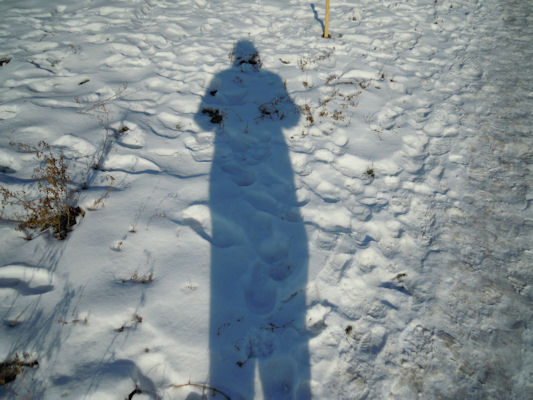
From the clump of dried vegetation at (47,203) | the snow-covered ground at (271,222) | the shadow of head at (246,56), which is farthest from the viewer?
the shadow of head at (246,56)

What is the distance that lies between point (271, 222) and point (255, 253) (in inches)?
14.8

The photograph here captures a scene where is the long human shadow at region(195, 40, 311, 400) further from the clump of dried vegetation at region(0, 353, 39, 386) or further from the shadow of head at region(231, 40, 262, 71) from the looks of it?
the clump of dried vegetation at region(0, 353, 39, 386)

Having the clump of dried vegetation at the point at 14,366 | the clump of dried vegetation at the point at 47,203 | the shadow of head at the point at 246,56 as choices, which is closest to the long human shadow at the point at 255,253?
the shadow of head at the point at 246,56

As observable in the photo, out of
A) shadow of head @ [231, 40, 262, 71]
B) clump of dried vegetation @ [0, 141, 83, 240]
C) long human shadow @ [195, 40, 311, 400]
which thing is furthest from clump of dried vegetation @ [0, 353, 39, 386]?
shadow of head @ [231, 40, 262, 71]

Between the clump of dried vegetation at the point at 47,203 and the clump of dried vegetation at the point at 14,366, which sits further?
the clump of dried vegetation at the point at 47,203

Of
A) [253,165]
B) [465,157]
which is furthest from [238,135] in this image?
[465,157]

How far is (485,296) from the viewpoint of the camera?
2.37m

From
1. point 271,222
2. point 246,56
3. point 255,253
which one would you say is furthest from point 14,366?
point 246,56

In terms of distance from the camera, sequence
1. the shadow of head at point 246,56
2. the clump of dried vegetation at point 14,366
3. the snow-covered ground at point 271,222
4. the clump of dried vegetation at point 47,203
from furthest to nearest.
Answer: the shadow of head at point 246,56 → the clump of dried vegetation at point 47,203 → the snow-covered ground at point 271,222 → the clump of dried vegetation at point 14,366

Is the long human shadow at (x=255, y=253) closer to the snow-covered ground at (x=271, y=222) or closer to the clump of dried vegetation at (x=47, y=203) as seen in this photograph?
the snow-covered ground at (x=271, y=222)

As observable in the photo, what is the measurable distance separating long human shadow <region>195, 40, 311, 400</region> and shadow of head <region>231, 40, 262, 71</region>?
0.87m

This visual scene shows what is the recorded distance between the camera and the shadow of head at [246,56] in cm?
477

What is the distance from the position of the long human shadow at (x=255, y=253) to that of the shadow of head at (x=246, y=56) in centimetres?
87

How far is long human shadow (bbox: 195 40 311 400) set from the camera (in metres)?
1.99
